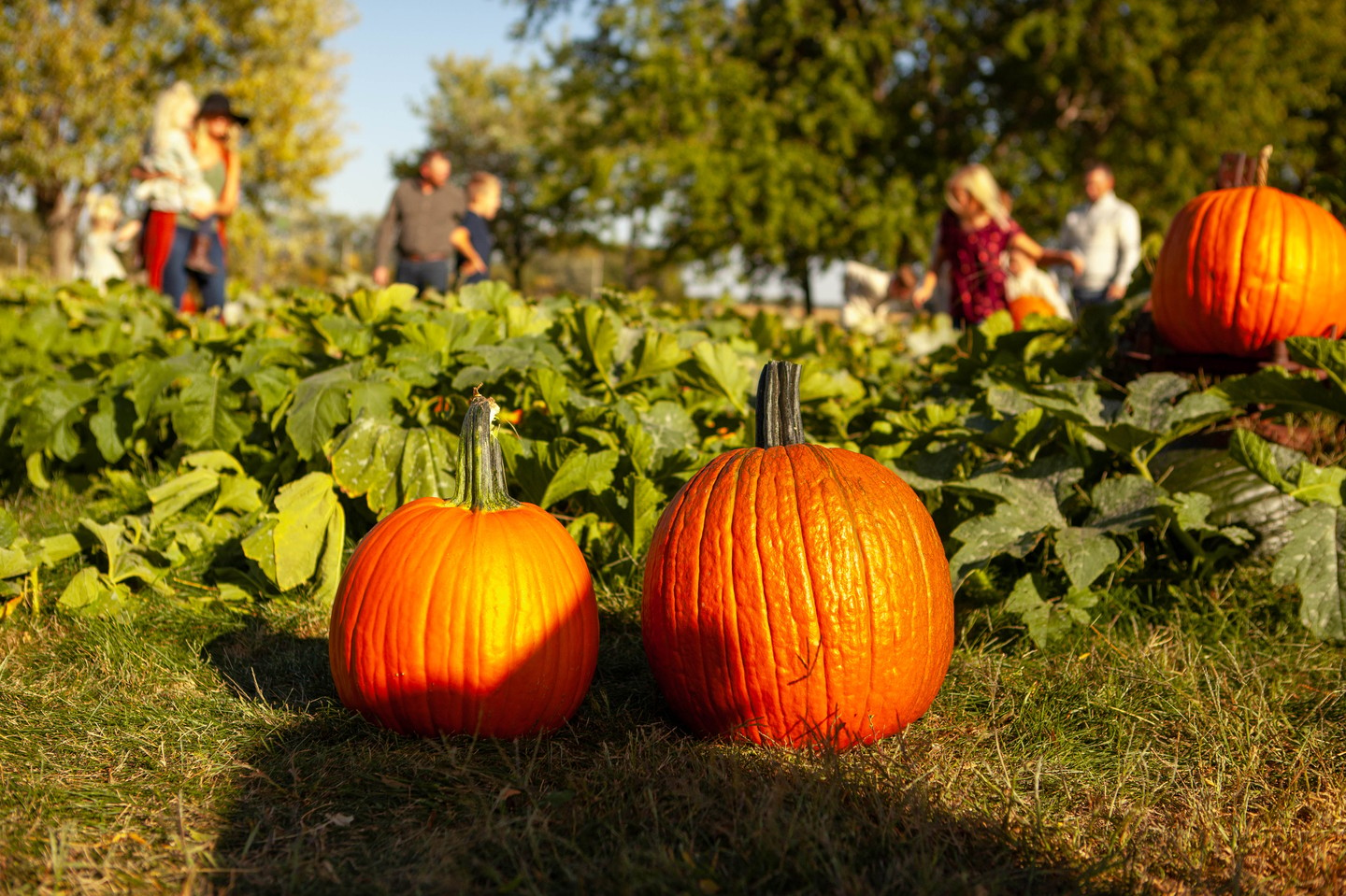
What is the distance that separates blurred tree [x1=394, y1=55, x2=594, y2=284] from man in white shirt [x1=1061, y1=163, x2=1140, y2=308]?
14.2 meters

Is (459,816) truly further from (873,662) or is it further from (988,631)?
(988,631)

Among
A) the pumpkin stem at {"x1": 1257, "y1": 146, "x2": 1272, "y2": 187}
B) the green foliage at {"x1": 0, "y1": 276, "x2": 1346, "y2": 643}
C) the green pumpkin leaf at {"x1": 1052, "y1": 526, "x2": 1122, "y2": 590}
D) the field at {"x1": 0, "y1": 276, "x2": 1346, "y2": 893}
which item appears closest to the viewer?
the field at {"x1": 0, "y1": 276, "x2": 1346, "y2": 893}

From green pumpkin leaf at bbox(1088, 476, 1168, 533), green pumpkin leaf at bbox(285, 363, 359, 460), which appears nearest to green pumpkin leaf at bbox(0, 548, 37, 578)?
green pumpkin leaf at bbox(285, 363, 359, 460)

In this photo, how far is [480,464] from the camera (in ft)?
7.11

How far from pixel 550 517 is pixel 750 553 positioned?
0.46 m

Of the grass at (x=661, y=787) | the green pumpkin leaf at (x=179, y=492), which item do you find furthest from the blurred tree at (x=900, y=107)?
the grass at (x=661, y=787)

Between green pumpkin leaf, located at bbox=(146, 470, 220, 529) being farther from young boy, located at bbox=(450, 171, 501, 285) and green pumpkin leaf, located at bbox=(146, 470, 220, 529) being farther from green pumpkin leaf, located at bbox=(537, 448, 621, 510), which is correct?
young boy, located at bbox=(450, 171, 501, 285)

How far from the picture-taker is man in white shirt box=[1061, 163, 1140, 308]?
7.58 metres

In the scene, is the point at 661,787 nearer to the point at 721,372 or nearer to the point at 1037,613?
the point at 1037,613

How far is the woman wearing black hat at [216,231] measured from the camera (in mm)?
6590

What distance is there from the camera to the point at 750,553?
2.07m

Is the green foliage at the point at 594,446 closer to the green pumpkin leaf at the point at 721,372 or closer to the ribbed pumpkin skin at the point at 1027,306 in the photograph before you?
the green pumpkin leaf at the point at 721,372

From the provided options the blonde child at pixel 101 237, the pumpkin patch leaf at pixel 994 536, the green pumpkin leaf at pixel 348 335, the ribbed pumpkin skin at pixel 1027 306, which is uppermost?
the blonde child at pixel 101 237

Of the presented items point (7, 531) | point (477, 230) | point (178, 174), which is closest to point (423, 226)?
point (477, 230)
